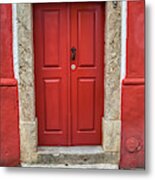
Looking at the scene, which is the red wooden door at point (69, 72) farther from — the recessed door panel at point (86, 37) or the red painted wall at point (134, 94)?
the red painted wall at point (134, 94)

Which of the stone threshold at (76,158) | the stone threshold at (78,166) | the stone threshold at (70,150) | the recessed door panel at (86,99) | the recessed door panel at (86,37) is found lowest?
the stone threshold at (78,166)

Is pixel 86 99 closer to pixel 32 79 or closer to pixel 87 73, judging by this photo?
pixel 87 73

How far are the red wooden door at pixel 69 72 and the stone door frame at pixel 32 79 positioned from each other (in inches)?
1.7

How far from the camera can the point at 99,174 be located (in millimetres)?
2148

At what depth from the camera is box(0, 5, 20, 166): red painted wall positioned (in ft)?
6.82

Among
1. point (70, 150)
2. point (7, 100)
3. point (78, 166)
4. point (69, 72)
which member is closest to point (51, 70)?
point (69, 72)

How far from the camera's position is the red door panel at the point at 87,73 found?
6.91ft

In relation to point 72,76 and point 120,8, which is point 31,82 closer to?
point 72,76

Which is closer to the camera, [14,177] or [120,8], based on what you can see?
[120,8]

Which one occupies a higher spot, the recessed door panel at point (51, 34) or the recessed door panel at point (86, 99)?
the recessed door panel at point (51, 34)

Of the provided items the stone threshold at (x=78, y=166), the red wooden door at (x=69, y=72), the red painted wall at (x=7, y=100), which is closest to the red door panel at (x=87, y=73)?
the red wooden door at (x=69, y=72)

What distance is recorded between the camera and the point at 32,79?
2139 mm

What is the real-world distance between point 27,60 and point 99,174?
867mm

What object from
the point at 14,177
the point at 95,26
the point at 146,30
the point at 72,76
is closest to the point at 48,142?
the point at 14,177
